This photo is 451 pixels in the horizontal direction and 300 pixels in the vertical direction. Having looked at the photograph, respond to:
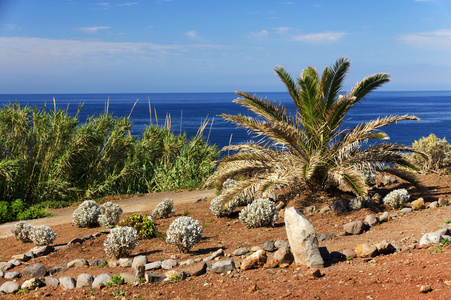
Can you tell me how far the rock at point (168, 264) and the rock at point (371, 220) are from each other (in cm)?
355

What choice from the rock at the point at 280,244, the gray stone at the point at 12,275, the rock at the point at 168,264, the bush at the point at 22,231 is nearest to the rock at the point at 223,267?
the rock at the point at 168,264

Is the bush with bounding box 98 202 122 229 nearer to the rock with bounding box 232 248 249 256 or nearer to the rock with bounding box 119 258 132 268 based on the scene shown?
the rock with bounding box 119 258 132 268

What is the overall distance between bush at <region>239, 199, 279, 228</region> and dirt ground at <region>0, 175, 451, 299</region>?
158 mm

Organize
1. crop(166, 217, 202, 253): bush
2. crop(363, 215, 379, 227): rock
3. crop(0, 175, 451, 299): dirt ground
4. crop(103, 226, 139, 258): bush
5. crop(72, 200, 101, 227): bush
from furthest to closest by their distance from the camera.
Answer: crop(72, 200, 101, 227): bush
crop(363, 215, 379, 227): rock
crop(166, 217, 202, 253): bush
crop(103, 226, 139, 258): bush
crop(0, 175, 451, 299): dirt ground

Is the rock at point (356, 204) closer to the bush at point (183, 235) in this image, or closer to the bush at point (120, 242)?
the bush at point (183, 235)

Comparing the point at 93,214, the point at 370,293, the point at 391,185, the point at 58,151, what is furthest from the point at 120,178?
the point at 370,293

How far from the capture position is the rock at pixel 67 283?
5489 millimetres

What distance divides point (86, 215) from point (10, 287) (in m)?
3.48

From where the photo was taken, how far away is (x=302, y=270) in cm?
525

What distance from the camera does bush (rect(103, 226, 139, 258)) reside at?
652 centimetres

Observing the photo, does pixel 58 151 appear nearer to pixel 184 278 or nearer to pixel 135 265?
pixel 135 265

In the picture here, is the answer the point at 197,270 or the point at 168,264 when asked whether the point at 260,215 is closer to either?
the point at 168,264

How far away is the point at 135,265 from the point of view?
20.1 feet

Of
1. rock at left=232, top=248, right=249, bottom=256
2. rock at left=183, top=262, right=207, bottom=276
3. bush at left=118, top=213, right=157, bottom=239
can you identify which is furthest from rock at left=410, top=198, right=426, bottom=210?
bush at left=118, top=213, right=157, bottom=239
